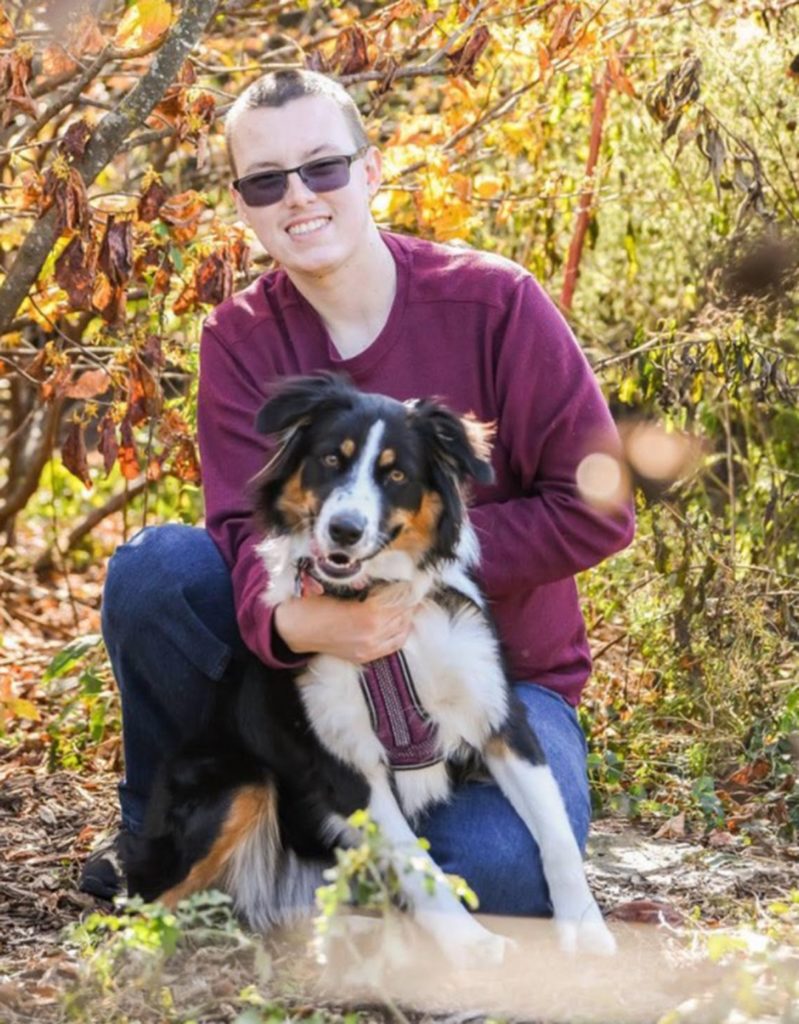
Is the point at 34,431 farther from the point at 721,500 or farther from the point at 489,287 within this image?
the point at 489,287

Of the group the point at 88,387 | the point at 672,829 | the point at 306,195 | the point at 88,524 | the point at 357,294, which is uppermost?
the point at 306,195

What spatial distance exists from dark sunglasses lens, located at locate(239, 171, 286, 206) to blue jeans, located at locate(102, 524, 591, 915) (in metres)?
0.86

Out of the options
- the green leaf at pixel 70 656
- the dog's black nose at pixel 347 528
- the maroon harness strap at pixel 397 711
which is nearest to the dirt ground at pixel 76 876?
the green leaf at pixel 70 656

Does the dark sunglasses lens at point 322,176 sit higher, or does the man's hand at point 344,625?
the dark sunglasses lens at point 322,176

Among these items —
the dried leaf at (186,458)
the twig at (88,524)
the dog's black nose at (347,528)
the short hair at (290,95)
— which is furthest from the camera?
the twig at (88,524)

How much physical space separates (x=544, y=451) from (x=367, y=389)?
0.46 meters

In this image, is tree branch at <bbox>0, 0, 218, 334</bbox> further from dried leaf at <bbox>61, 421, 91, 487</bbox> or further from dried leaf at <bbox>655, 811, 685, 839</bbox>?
dried leaf at <bbox>655, 811, 685, 839</bbox>

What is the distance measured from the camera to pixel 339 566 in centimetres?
329

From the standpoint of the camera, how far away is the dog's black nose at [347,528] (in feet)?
10.3

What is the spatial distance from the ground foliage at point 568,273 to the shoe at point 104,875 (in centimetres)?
8

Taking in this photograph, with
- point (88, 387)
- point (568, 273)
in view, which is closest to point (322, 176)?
point (88, 387)

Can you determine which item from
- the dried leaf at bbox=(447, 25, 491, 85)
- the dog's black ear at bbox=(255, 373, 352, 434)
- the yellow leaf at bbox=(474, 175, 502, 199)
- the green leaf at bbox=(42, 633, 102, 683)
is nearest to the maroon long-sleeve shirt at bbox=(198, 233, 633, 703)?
the dog's black ear at bbox=(255, 373, 352, 434)

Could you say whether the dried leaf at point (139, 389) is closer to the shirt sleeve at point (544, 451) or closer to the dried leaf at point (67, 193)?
the dried leaf at point (67, 193)

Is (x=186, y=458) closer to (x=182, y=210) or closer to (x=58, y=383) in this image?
(x=58, y=383)
